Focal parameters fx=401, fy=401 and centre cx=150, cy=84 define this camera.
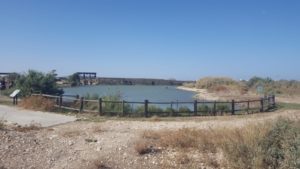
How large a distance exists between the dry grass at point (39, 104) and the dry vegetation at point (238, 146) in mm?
12886

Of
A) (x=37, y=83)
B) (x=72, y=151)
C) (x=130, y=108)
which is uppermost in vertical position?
(x=37, y=83)

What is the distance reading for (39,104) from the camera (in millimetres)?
26500

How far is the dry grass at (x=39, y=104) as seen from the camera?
2606cm

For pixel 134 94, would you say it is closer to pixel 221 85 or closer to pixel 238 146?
pixel 221 85

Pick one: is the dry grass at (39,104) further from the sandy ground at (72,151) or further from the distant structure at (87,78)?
the distant structure at (87,78)

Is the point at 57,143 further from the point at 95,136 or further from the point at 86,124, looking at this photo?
the point at 86,124

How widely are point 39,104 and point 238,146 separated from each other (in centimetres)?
1805

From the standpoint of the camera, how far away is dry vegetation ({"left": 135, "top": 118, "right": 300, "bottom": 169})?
10.5m

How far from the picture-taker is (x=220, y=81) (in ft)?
264

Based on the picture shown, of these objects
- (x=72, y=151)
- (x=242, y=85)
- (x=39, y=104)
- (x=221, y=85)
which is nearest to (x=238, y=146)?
(x=72, y=151)

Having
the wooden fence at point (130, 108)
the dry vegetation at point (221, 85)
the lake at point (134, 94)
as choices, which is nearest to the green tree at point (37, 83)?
the lake at point (134, 94)

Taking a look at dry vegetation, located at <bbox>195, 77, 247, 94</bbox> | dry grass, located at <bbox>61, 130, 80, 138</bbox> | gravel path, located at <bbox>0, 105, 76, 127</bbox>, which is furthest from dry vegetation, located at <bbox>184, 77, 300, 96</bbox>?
dry grass, located at <bbox>61, 130, 80, 138</bbox>

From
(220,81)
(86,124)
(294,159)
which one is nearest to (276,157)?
(294,159)

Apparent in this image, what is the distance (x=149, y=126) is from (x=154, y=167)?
6951 millimetres
